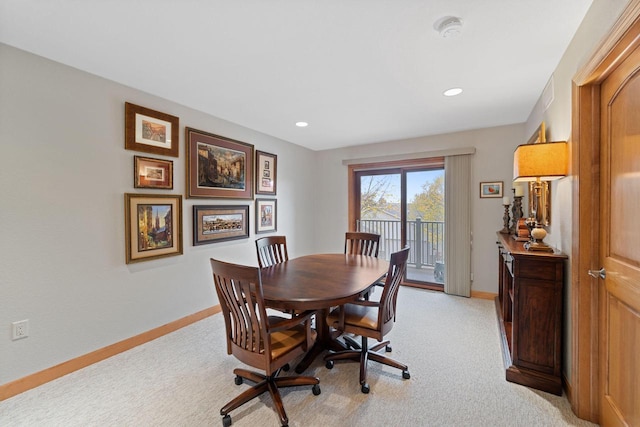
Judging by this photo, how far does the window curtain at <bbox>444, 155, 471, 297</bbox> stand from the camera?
13.1 feet

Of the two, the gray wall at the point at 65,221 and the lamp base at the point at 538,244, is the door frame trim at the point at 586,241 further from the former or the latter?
the gray wall at the point at 65,221

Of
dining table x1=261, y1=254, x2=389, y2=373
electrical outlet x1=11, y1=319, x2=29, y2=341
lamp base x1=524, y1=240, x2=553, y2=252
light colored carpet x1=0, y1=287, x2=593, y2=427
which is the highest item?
lamp base x1=524, y1=240, x2=553, y2=252

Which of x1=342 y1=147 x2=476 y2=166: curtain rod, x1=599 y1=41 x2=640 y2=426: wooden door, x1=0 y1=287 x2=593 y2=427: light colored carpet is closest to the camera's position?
x1=599 y1=41 x2=640 y2=426: wooden door

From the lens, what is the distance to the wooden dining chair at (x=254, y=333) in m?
1.55

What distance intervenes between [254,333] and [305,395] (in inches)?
28.0

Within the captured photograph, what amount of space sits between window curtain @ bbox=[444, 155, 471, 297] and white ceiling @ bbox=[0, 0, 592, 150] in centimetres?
108

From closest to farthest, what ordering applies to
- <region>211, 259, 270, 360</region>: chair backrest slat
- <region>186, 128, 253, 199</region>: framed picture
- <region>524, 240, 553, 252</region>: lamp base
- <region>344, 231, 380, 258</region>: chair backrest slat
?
<region>211, 259, 270, 360</region>: chair backrest slat
<region>524, 240, 553, 252</region>: lamp base
<region>186, 128, 253, 199</region>: framed picture
<region>344, 231, 380, 258</region>: chair backrest slat

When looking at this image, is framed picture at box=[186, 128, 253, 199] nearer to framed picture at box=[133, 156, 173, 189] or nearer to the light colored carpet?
framed picture at box=[133, 156, 173, 189]

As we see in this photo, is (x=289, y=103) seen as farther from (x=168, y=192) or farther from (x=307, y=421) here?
(x=307, y=421)

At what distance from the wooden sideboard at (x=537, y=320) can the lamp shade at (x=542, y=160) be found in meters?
0.57

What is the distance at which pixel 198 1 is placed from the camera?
1484 millimetres

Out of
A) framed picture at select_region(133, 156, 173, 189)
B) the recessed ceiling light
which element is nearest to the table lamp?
the recessed ceiling light

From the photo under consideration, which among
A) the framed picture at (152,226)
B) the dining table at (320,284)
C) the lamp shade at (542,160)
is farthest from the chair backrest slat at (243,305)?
the lamp shade at (542,160)

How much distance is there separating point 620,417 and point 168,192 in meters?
3.74
